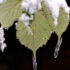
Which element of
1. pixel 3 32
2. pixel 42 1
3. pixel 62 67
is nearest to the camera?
pixel 42 1

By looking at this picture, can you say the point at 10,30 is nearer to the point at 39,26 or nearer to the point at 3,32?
the point at 3,32

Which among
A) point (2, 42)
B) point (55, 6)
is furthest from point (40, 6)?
point (2, 42)

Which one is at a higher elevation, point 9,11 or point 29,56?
point 9,11

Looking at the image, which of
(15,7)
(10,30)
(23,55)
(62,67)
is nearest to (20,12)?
(15,7)

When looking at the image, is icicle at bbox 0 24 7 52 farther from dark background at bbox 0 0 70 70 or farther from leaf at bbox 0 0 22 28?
leaf at bbox 0 0 22 28

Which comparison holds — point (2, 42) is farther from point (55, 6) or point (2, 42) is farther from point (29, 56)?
point (55, 6)

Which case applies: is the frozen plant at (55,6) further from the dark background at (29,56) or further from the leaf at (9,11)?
the dark background at (29,56)
